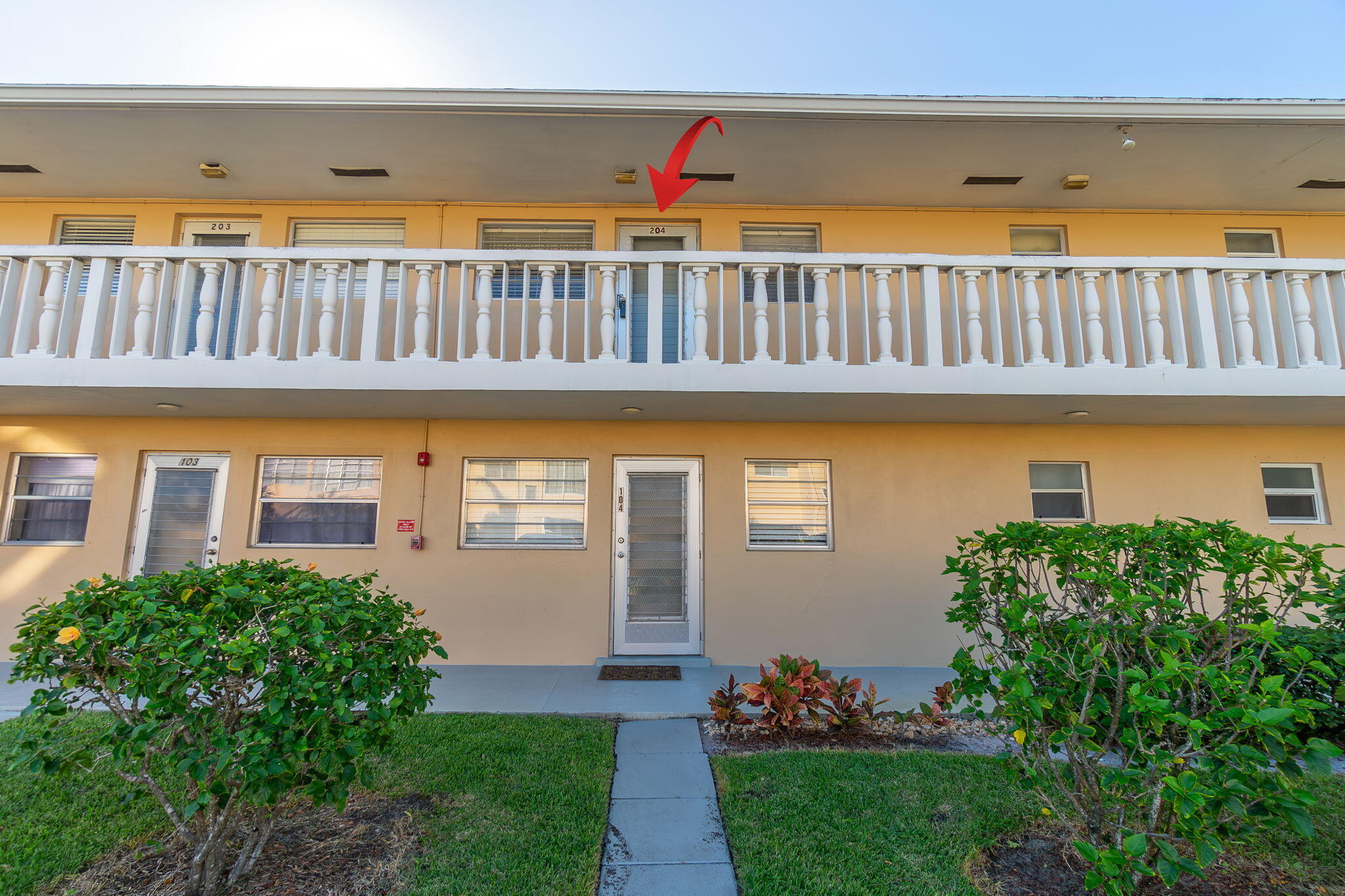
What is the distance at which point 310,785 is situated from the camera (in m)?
2.32

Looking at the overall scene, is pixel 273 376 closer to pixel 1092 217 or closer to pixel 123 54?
pixel 123 54

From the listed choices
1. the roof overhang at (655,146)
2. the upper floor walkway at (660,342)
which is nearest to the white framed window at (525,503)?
the upper floor walkway at (660,342)

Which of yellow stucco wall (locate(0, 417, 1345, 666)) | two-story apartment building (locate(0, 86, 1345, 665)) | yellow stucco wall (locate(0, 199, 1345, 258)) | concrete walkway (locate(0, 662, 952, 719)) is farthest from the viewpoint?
yellow stucco wall (locate(0, 199, 1345, 258))

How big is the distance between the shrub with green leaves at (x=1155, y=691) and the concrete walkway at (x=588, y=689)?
7.99ft

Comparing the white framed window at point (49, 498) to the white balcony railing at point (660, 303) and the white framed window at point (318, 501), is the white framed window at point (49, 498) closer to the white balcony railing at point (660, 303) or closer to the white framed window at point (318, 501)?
the white balcony railing at point (660, 303)

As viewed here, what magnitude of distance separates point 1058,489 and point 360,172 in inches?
323

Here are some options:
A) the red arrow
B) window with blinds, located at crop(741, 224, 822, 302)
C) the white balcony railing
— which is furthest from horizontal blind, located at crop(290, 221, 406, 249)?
window with blinds, located at crop(741, 224, 822, 302)

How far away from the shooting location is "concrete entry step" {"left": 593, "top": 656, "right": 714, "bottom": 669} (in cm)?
613

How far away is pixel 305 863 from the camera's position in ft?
8.87

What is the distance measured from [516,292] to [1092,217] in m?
6.71

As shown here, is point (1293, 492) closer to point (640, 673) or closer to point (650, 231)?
point (640, 673)

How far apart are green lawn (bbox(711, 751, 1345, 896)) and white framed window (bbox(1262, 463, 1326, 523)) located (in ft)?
13.3

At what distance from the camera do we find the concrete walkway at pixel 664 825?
2723 mm

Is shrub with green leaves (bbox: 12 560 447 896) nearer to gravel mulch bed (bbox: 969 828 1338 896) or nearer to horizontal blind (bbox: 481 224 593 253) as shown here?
gravel mulch bed (bbox: 969 828 1338 896)
